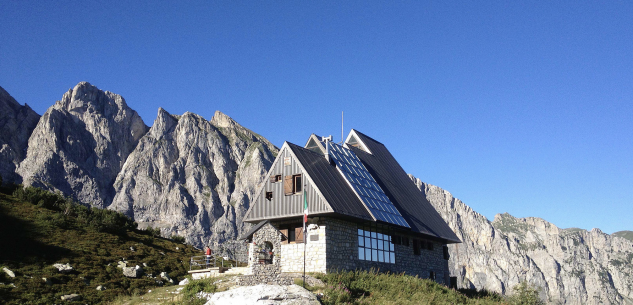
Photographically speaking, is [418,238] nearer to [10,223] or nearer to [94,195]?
[10,223]

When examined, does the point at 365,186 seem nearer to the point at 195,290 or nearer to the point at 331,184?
the point at 331,184

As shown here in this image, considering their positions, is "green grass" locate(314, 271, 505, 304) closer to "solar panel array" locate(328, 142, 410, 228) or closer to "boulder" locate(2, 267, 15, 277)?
"solar panel array" locate(328, 142, 410, 228)

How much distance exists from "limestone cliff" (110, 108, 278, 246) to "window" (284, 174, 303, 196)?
392ft

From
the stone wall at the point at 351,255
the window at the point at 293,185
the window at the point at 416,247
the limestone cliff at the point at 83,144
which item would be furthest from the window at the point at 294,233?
the limestone cliff at the point at 83,144

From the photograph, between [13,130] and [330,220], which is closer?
[330,220]

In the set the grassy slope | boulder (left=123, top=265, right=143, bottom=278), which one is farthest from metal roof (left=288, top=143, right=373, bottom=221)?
boulder (left=123, top=265, right=143, bottom=278)

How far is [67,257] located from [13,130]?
141 m

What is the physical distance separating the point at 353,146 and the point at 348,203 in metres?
14.9

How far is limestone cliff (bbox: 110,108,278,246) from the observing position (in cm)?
15600

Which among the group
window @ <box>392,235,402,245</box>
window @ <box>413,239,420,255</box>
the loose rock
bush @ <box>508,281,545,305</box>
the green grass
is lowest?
bush @ <box>508,281,545,305</box>

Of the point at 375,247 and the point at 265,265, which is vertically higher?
the point at 375,247

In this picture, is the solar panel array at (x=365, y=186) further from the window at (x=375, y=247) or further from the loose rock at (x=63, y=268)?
the loose rock at (x=63, y=268)

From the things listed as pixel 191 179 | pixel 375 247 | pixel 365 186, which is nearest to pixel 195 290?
pixel 375 247

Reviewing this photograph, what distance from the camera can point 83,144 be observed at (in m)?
158
